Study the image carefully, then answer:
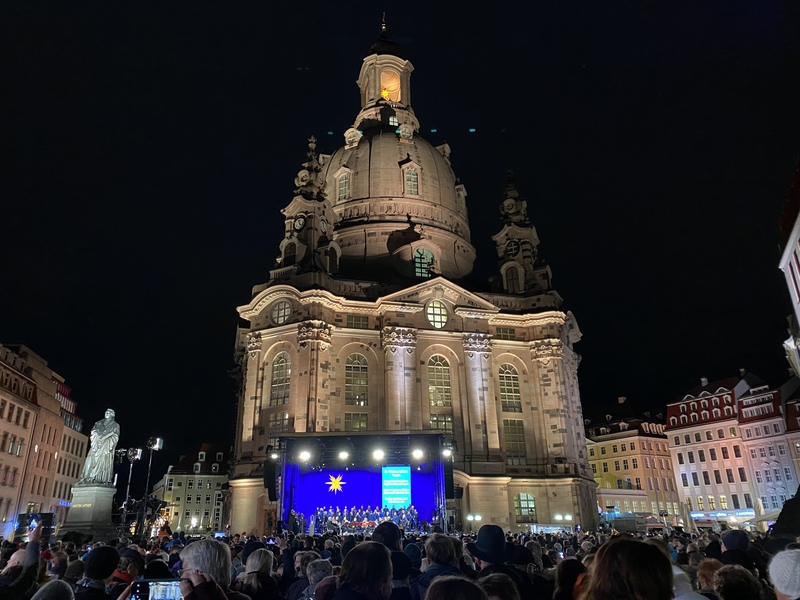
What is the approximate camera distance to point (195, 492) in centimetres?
8056

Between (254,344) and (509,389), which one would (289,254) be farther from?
(509,389)

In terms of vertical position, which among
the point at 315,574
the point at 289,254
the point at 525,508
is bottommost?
the point at 315,574

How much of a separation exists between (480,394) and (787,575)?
4327 centimetres

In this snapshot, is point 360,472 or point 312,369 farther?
point 312,369

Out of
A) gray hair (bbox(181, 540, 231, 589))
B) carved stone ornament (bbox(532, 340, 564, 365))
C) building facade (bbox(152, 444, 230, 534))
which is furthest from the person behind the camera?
building facade (bbox(152, 444, 230, 534))

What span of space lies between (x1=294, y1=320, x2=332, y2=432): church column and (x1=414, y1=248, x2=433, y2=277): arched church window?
38.7ft

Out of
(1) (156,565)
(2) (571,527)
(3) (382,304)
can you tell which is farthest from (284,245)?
(1) (156,565)

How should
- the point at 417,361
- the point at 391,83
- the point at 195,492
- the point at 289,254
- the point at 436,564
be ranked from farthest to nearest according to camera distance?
the point at 195,492, the point at 391,83, the point at 289,254, the point at 417,361, the point at 436,564

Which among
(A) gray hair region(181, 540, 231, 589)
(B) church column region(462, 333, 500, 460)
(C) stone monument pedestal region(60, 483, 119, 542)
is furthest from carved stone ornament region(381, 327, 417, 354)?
(A) gray hair region(181, 540, 231, 589)

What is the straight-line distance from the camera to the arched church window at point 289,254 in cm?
5075

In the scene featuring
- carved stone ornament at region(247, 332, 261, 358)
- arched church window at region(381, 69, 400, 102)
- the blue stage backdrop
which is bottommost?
the blue stage backdrop

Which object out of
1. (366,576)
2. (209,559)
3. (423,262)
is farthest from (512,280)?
(209,559)

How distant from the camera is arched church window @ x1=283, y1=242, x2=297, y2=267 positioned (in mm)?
50750

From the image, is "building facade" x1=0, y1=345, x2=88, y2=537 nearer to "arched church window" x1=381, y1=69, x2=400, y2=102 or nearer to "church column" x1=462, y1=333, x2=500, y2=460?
"church column" x1=462, y1=333, x2=500, y2=460
